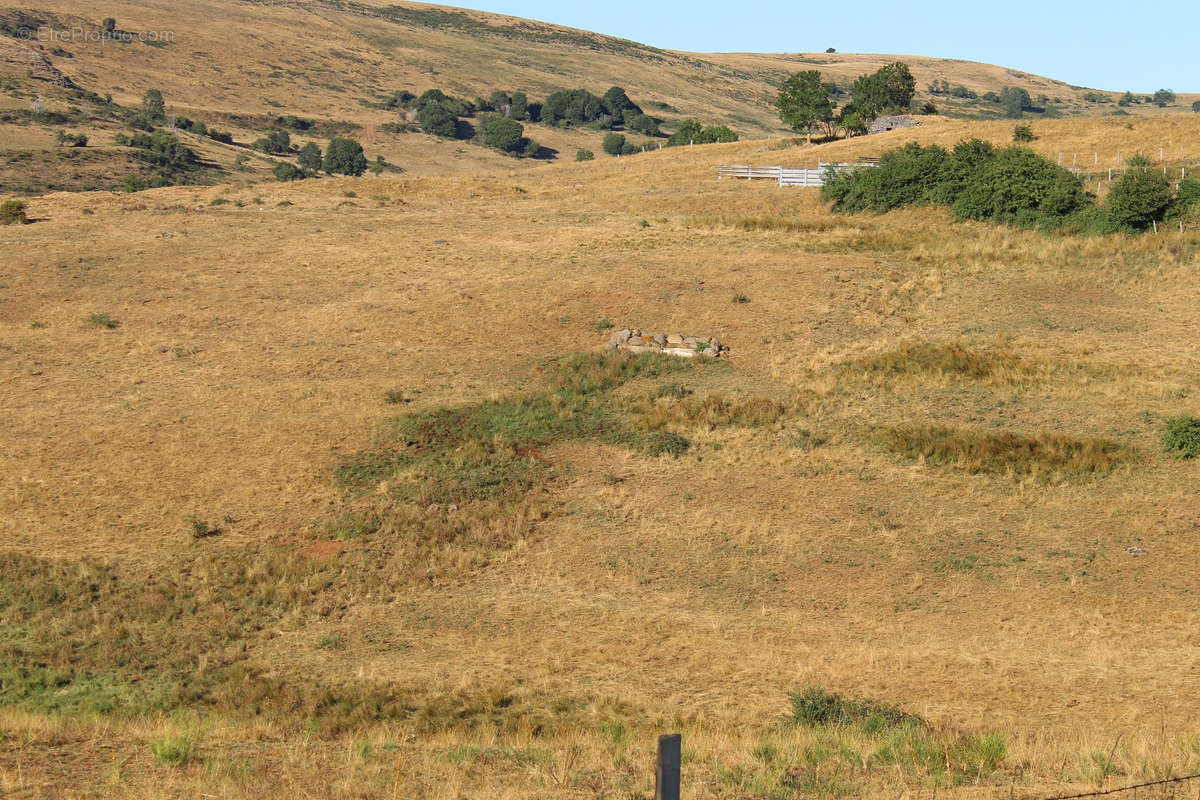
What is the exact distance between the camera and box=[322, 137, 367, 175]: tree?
100m

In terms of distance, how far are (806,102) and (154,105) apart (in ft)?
222

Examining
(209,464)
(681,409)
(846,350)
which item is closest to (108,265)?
(209,464)

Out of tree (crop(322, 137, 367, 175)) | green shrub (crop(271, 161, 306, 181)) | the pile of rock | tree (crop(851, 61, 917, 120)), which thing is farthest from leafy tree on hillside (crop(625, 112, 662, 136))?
the pile of rock

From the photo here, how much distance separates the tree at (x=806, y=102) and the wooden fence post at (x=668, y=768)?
78158 mm

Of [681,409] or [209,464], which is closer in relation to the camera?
[209,464]

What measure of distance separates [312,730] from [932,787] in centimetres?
779

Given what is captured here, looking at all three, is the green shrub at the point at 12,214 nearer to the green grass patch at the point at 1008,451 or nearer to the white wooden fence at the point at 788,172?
the white wooden fence at the point at 788,172

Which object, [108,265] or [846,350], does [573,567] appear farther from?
[108,265]

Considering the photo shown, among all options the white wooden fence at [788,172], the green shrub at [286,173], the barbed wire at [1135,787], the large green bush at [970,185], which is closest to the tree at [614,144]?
the green shrub at [286,173]

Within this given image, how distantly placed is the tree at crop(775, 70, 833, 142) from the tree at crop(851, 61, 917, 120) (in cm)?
702

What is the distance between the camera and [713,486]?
963 inches

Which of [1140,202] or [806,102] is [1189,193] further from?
[806,102]

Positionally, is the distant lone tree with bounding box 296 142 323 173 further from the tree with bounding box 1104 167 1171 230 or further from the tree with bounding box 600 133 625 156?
the tree with bounding box 1104 167 1171 230

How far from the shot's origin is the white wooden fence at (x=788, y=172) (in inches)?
2315
